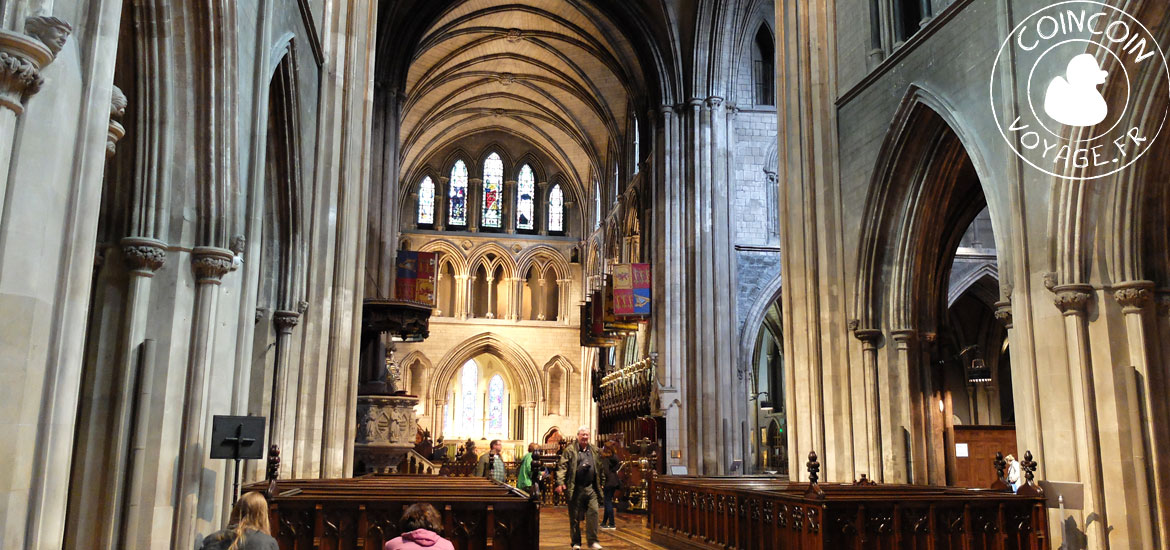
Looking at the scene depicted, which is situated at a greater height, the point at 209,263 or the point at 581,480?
the point at 209,263

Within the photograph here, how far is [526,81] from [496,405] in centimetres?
1185

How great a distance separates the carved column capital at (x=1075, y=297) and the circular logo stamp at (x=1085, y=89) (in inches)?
38.6

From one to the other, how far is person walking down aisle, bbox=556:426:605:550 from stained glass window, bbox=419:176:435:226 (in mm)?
25657

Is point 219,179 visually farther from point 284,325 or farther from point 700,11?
point 700,11

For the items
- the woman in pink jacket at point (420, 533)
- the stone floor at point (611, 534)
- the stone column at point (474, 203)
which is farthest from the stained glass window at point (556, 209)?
the woman in pink jacket at point (420, 533)

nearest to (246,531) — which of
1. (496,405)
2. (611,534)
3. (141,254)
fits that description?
(141,254)

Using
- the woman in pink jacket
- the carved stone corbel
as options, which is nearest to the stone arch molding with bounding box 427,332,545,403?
the carved stone corbel

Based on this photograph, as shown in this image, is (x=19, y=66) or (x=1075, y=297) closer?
(x=19, y=66)

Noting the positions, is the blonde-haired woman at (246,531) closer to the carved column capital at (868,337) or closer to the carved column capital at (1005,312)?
the carved column capital at (1005,312)

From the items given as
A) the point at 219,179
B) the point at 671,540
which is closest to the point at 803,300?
the point at 671,540

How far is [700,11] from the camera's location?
816 inches

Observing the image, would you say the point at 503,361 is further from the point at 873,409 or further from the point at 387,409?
the point at 873,409

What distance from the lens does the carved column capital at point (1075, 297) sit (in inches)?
313

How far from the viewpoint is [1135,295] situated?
311 inches
